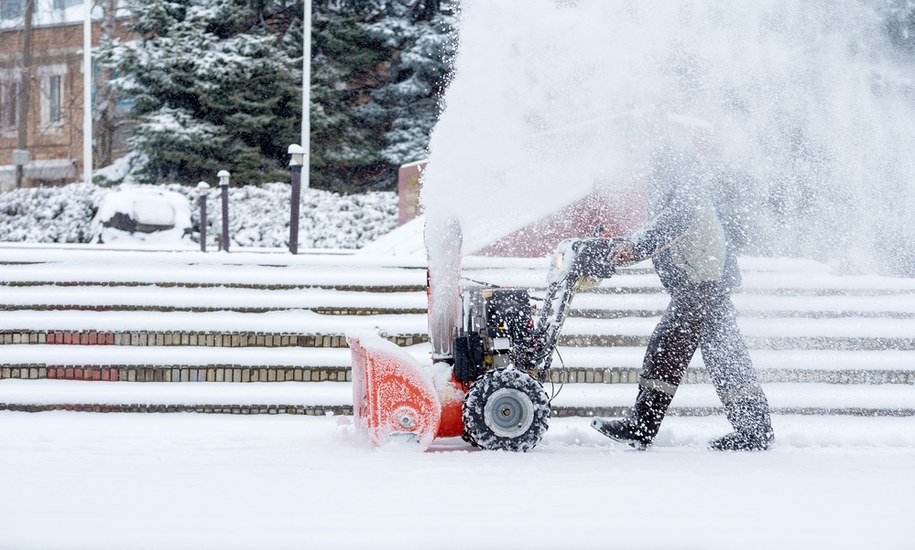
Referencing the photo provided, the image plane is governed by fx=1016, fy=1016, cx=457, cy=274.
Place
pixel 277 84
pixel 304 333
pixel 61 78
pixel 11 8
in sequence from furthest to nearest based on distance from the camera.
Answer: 1. pixel 11 8
2. pixel 61 78
3. pixel 277 84
4. pixel 304 333

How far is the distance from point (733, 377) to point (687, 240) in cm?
73

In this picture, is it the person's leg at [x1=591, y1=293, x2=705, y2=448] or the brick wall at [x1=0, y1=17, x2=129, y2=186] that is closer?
the person's leg at [x1=591, y1=293, x2=705, y2=448]

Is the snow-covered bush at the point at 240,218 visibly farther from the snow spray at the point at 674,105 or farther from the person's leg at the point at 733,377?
the person's leg at the point at 733,377

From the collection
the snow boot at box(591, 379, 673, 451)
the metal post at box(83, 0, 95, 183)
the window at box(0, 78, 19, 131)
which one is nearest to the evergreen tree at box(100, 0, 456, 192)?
the metal post at box(83, 0, 95, 183)

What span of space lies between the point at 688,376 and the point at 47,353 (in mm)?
4020

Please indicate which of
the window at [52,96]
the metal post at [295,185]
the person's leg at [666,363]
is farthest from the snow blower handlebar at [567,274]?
the window at [52,96]

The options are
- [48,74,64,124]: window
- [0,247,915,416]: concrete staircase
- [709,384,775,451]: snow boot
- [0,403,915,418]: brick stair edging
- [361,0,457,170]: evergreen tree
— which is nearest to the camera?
[709,384,775,451]: snow boot

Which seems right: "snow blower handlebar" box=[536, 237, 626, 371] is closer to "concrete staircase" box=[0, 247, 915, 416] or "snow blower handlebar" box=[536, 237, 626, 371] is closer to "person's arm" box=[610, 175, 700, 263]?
"person's arm" box=[610, 175, 700, 263]

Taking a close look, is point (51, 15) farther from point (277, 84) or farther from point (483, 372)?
point (483, 372)

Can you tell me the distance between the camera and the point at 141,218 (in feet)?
46.0

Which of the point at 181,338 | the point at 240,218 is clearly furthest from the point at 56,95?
the point at 181,338

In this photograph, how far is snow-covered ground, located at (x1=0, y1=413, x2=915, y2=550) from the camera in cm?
332

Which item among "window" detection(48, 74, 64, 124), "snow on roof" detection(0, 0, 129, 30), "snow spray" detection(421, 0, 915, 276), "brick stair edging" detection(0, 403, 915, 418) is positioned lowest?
"brick stair edging" detection(0, 403, 915, 418)

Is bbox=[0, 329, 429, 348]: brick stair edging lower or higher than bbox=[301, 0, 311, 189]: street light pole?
lower
